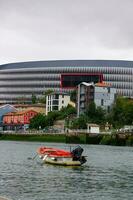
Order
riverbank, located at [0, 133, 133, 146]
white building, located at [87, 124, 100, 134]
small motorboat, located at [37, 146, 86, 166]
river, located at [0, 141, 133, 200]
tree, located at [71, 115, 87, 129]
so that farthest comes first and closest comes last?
tree, located at [71, 115, 87, 129], white building, located at [87, 124, 100, 134], riverbank, located at [0, 133, 133, 146], small motorboat, located at [37, 146, 86, 166], river, located at [0, 141, 133, 200]

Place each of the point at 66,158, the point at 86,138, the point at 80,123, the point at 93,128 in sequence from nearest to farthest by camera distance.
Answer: the point at 66,158 → the point at 86,138 → the point at 93,128 → the point at 80,123

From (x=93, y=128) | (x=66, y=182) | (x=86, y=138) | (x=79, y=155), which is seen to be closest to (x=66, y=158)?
(x=79, y=155)

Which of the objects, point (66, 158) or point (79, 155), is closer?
point (79, 155)

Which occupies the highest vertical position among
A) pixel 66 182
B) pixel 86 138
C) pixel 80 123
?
pixel 80 123

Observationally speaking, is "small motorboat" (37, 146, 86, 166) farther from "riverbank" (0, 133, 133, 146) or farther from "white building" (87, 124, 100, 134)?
"white building" (87, 124, 100, 134)

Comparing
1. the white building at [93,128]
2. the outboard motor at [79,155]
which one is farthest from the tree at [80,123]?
the outboard motor at [79,155]

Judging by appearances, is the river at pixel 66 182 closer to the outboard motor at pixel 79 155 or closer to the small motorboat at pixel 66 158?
the outboard motor at pixel 79 155

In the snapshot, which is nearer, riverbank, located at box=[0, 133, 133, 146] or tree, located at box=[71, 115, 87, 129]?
riverbank, located at box=[0, 133, 133, 146]

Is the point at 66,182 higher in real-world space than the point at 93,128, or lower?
lower

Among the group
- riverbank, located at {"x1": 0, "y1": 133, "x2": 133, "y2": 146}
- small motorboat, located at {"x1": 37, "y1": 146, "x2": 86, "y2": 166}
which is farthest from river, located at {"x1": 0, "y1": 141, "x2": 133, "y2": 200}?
riverbank, located at {"x1": 0, "y1": 133, "x2": 133, "y2": 146}

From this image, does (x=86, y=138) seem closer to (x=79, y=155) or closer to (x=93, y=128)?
(x=93, y=128)

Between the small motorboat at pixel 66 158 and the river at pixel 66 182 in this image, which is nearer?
the river at pixel 66 182

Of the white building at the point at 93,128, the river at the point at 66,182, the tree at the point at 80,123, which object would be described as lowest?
the river at the point at 66,182

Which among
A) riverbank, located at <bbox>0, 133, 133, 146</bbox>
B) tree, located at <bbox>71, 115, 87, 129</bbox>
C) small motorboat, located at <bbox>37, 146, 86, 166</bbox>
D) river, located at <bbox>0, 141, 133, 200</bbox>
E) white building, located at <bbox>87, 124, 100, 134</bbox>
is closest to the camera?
river, located at <bbox>0, 141, 133, 200</bbox>
